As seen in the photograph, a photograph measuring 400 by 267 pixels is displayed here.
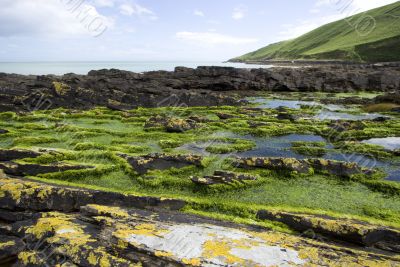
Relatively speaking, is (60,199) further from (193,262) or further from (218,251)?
(218,251)

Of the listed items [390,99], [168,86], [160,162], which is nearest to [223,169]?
[160,162]

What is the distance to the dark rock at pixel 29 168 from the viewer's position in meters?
23.1

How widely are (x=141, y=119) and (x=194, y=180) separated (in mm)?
30222

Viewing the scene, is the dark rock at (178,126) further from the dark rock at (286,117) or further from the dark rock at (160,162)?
the dark rock at (160,162)

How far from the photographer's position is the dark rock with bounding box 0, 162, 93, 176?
75.7 feet

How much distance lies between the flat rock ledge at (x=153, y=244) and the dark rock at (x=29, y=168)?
313 inches

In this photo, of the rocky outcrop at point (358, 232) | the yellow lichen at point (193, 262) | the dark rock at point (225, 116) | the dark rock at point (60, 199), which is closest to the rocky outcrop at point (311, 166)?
the dark rock at point (60, 199)

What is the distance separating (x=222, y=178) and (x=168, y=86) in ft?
232

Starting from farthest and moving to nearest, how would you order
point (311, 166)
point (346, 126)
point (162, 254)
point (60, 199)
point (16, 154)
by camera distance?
point (346, 126), point (16, 154), point (311, 166), point (60, 199), point (162, 254)

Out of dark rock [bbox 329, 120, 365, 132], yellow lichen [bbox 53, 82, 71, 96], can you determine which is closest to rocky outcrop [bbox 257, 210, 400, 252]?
dark rock [bbox 329, 120, 365, 132]

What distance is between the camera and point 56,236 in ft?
41.5

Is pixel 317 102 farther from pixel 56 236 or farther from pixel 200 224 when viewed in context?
pixel 56 236

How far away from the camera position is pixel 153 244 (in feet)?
37.8

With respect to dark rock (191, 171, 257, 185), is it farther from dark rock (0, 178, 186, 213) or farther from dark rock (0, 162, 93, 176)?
dark rock (0, 162, 93, 176)
